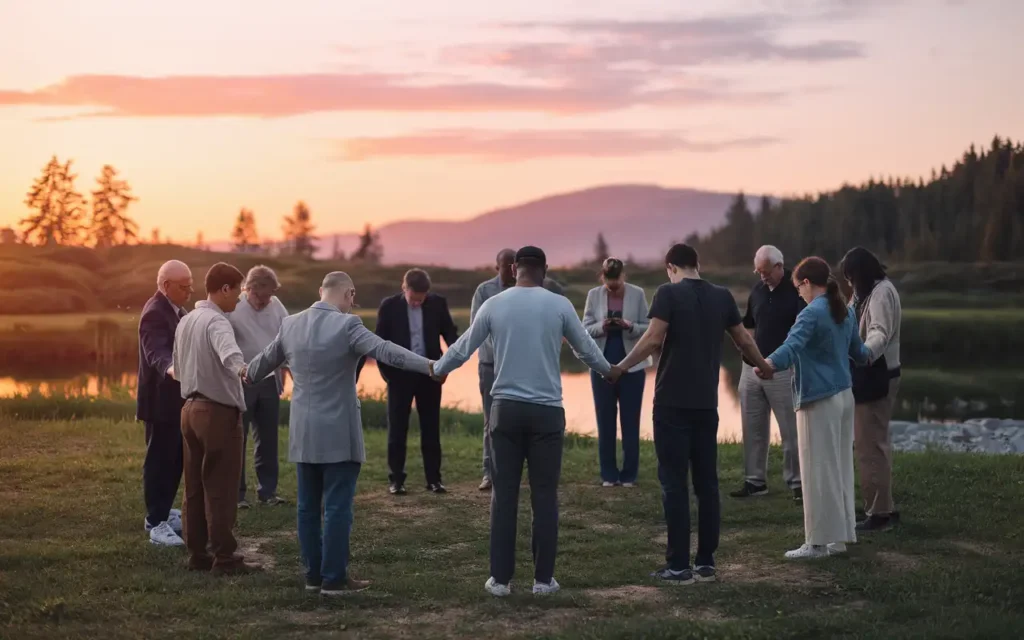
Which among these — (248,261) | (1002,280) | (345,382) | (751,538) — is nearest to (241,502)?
(345,382)

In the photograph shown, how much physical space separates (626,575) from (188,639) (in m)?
3.32

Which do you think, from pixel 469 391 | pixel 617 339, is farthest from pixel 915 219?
pixel 617 339

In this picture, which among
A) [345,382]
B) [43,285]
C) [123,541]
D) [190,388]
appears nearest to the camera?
[345,382]

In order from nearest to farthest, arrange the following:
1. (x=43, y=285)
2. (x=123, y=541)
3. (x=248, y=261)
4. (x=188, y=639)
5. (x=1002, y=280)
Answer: (x=188, y=639) → (x=123, y=541) → (x=43, y=285) → (x=248, y=261) → (x=1002, y=280)

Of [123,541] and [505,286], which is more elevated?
[505,286]

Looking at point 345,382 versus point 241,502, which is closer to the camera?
point 345,382

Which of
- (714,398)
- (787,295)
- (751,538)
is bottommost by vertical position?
(751,538)

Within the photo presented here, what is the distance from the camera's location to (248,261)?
293 feet

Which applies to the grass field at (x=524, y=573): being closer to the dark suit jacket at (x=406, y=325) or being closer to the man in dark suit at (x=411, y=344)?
the man in dark suit at (x=411, y=344)

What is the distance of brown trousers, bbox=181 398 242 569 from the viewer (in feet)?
28.0

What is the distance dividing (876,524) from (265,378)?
5764 millimetres

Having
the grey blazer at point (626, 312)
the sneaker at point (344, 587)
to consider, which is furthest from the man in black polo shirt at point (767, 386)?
the sneaker at point (344, 587)

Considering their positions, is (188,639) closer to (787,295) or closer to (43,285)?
(787,295)

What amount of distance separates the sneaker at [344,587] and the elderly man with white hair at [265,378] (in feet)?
9.99
